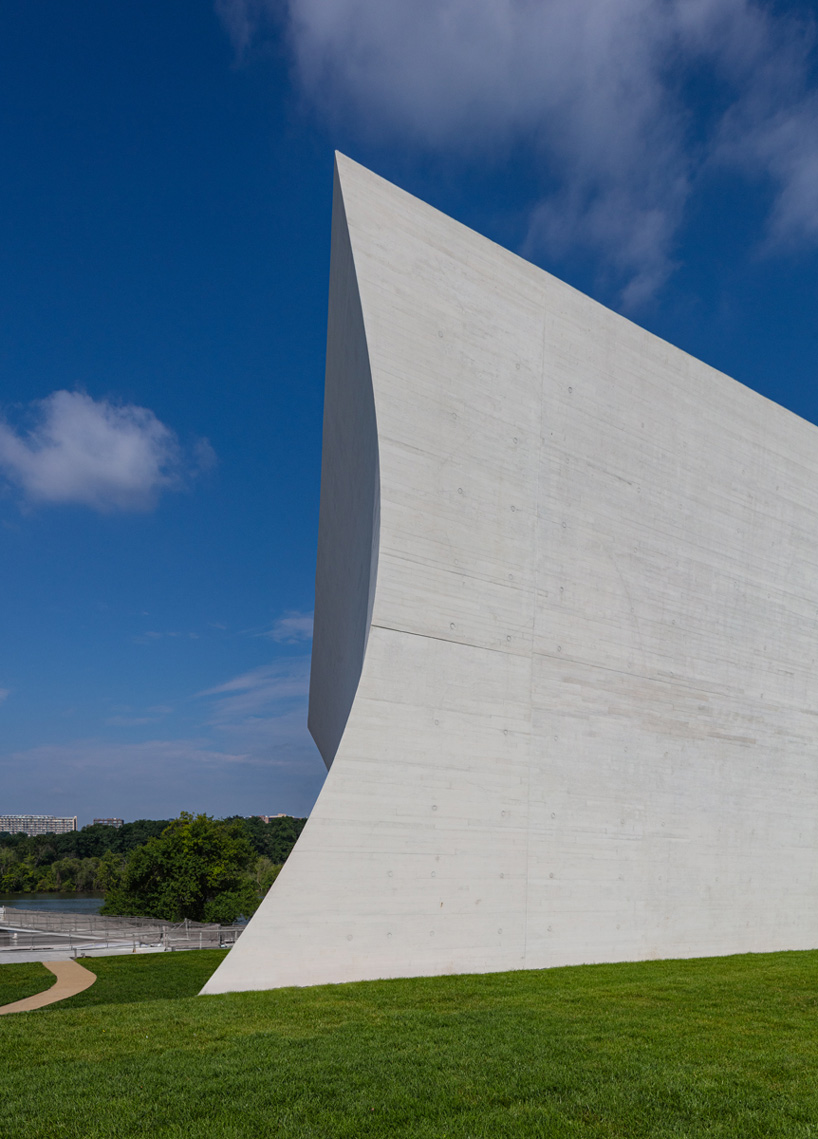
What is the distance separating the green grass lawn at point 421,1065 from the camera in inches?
146

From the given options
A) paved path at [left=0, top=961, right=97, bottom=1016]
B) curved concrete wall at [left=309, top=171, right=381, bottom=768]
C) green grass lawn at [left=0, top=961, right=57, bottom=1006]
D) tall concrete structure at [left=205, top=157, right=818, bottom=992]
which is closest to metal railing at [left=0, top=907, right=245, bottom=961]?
paved path at [left=0, top=961, right=97, bottom=1016]

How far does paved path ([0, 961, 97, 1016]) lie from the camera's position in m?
7.57

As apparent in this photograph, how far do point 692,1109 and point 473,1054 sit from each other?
1542mm

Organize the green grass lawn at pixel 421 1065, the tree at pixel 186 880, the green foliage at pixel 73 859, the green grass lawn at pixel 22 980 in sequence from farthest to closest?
1. the green foliage at pixel 73 859
2. the tree at pixel 186 880
3. the green grass lawn at pixel 22 980
4. the green grass lawn at pixel 421 1065

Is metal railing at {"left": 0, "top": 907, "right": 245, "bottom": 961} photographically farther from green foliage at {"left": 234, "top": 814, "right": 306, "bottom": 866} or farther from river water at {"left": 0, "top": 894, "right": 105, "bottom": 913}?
green foliage at {"left": 234, "top": 814, "right": 306, "bottom": 866}

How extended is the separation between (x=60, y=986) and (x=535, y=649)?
7.26 m

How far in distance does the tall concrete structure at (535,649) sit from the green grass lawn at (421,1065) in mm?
1473

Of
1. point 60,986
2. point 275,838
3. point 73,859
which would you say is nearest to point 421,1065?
point 60,986

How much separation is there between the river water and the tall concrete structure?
58176 millimetres

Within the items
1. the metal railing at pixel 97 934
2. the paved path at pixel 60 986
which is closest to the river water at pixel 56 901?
the metal railing at pixel 97 934

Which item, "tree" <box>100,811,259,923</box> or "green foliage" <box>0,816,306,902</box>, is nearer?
"tree" <box>100,811,259,923</box>

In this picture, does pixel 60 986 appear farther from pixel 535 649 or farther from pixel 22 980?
pixel 535 649

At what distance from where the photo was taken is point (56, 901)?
67.1m

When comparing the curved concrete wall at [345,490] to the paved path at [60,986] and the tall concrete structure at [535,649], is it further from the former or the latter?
the paved path at [60,986]
